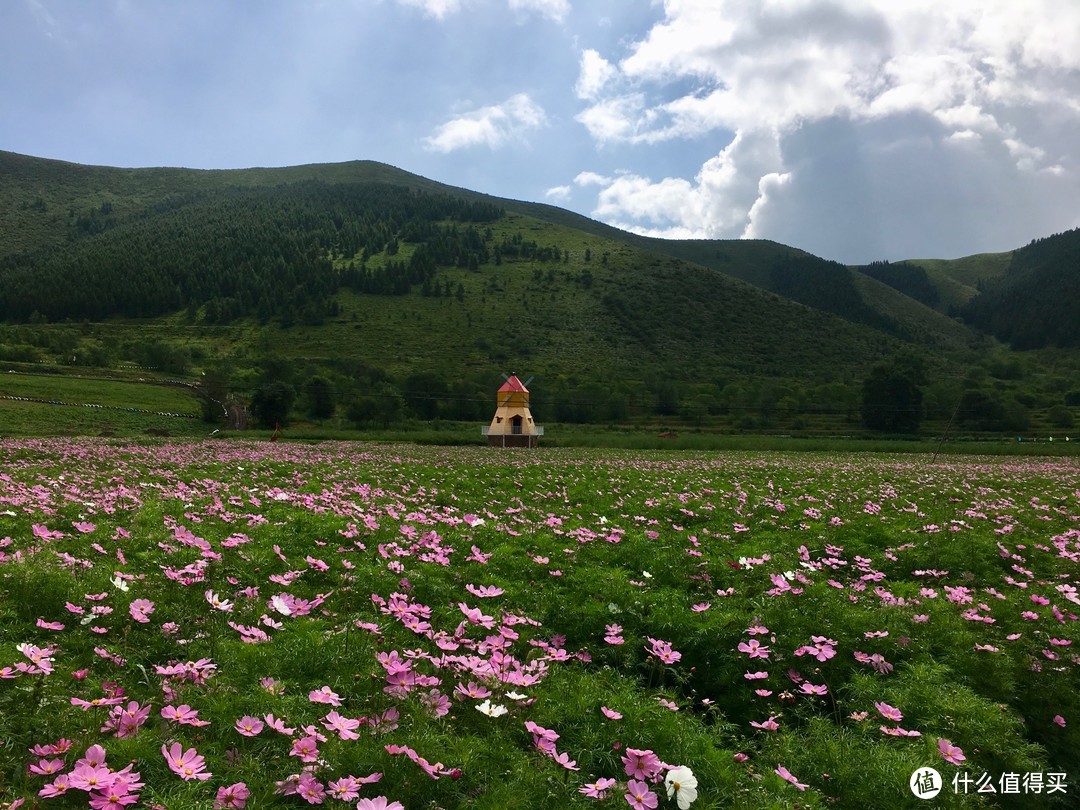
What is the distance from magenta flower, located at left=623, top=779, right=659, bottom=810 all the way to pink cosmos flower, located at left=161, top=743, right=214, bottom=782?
233 centimetres

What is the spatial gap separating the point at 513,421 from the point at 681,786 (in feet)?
202

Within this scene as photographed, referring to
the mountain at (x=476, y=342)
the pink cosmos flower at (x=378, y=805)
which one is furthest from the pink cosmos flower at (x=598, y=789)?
the mountain at (x=476, y=342)

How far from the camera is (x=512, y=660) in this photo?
16.9ft

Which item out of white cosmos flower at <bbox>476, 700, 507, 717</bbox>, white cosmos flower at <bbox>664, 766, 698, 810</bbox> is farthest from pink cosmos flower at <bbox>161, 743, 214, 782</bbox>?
white cosmos flower at <bbox>664, 766, 698, 810</bbox>

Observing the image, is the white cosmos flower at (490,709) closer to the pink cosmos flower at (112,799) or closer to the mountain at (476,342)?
the pink cosmos flower at (112,799)

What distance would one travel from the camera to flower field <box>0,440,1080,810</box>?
3.59 m

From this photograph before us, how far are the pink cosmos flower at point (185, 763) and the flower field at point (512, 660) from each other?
0.9 inches

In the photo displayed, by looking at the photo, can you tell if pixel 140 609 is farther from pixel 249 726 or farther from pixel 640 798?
pixel 640 798

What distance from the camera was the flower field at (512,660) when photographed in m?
3.59

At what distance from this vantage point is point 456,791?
11.7 feet

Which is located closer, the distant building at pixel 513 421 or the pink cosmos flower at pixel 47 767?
the pink cosmos flower at pixel 47 767

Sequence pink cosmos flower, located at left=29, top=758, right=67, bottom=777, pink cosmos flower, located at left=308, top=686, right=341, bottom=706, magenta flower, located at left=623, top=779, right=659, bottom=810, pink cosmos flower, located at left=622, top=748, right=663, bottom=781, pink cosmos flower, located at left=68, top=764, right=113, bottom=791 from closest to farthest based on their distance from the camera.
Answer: pink cosmos flower, located at left=68, top=764, right=113, bottom=791
pink cosmos flower, located at left=29, top=758, right=67, bottom=777
magenta flower, located at left=623, top=779, right=659, bottom=810
pink cosmos flower, located at left=622, top=748, right=663, bottom=781
pink cosmos flower, located at left=308, top=686, right=341, bottom=706

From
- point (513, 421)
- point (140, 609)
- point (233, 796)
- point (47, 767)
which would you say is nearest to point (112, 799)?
point (47, 767)

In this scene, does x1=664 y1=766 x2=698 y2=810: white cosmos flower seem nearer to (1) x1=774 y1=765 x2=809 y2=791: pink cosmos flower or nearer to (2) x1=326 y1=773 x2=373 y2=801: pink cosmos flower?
(1) x1=774 y1=765 x2=809 y2=791: pink cosmos flower
